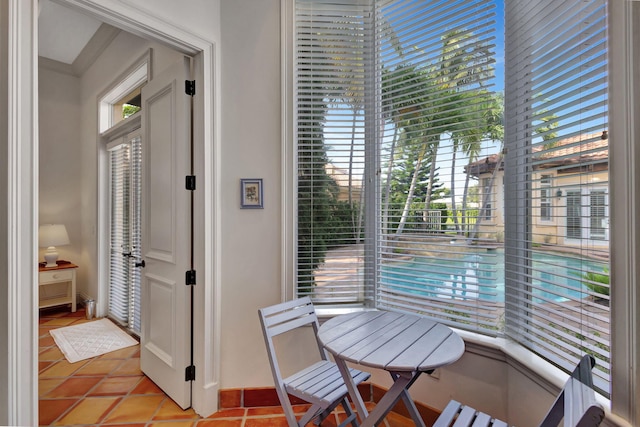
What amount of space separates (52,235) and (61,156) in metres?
1.11

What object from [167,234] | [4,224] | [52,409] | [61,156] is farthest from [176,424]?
[61,156]

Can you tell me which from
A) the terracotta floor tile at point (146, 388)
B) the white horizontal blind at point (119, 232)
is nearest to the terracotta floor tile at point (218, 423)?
the terracotta floor tile at point (146, 388)

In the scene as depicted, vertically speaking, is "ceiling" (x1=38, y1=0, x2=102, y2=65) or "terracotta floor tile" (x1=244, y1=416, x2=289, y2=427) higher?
"ceiling" (x1=38, y1=0, x2=102, y2=65)

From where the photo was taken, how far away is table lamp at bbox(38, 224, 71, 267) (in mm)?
3682

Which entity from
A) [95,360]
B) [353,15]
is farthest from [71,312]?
[353,15]

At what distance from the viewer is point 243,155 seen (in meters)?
2.01

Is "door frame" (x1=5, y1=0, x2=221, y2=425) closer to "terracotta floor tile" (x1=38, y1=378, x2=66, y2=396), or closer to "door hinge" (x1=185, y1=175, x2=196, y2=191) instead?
"door hinge" (x1=185, y1=175, x2=196, y2=191)

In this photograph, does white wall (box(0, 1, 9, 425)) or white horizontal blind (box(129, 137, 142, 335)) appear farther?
white horizontal blind (box(129, 137, 142, 335))

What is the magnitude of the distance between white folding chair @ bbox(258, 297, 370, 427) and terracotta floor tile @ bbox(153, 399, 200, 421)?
30.4 inches

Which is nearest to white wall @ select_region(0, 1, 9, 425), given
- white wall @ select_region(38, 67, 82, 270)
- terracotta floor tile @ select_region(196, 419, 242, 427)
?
terracotta floor tile @ select_region(196, 419, 242, 427)

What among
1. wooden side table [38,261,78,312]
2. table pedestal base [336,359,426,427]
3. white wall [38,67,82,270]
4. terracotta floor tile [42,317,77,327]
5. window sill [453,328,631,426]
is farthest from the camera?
white wall [38,67,82,270]

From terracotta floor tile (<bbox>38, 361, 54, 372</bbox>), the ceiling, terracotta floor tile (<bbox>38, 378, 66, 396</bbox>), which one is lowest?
terracotta floor tile (<bbox>38, 378, 66, 396</bbox>)

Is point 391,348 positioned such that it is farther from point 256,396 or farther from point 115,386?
point 115,386

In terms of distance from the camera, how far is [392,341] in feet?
4.65
